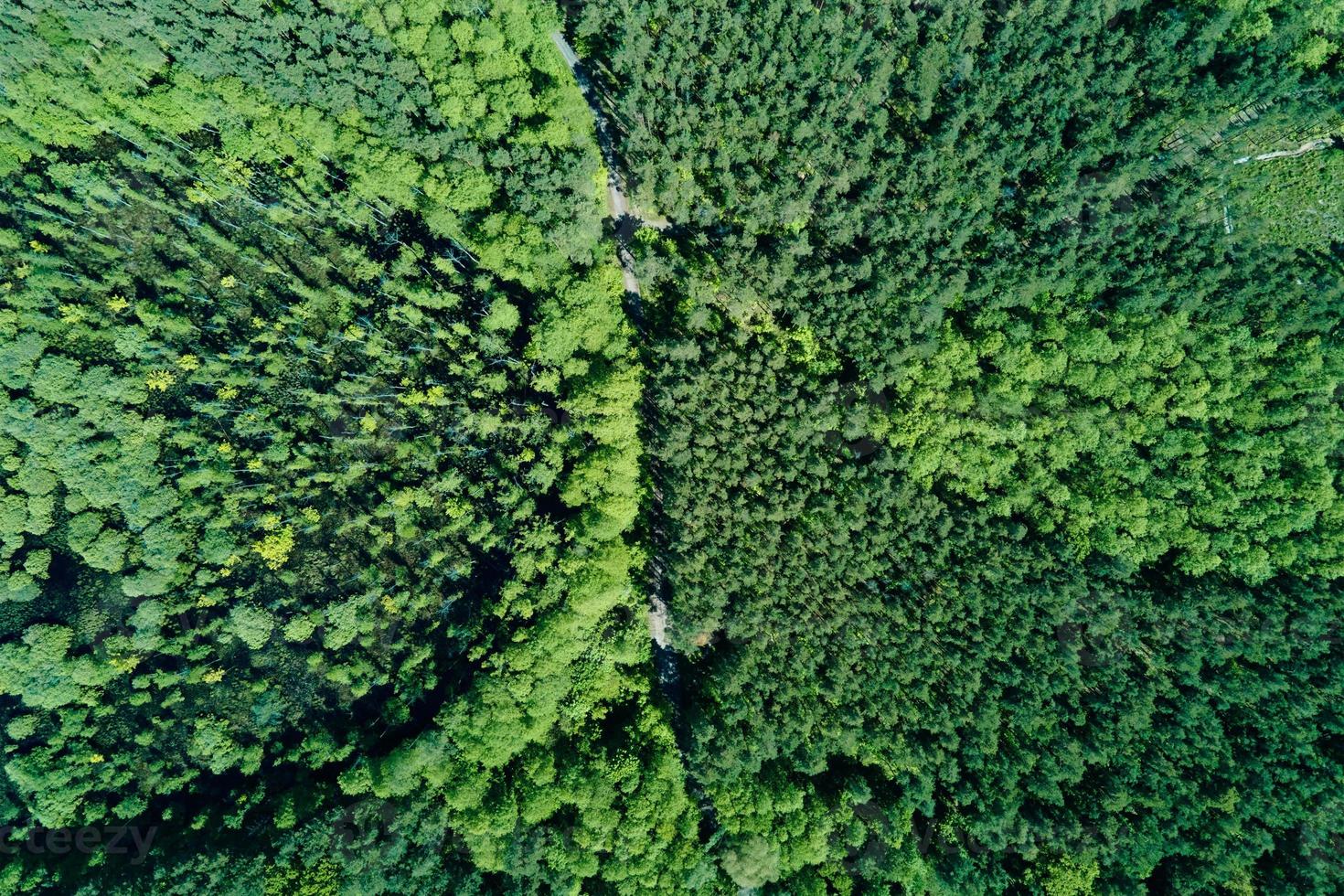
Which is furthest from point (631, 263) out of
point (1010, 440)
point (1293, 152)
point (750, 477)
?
point (1293, 152)

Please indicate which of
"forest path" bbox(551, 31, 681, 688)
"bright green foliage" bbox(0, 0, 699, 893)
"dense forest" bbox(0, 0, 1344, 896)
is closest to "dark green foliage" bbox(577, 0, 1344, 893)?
"dense forest" bbox(0, 0, 1344, 896)

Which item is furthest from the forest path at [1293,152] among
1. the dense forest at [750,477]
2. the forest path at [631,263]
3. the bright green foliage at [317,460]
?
the bright green foliage at [317,460]

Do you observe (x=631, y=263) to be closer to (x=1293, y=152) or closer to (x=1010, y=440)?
(x=1010, y=440)

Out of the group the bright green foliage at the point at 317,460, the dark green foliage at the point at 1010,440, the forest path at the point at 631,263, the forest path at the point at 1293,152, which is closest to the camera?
the dark green foliage at the point at 1010,440

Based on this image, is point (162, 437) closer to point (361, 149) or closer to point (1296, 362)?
point (361, 149)

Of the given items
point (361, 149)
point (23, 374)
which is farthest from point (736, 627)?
point (23, 374)

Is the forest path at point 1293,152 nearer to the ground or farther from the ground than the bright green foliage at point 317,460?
farther from the ground

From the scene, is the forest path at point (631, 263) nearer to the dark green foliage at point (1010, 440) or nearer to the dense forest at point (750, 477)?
the dense forest at point (750, 477)
